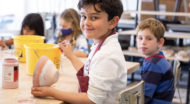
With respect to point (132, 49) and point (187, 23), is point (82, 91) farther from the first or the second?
point (187, 23)

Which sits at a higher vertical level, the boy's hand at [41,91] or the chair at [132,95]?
the boy's hand at [41,91]

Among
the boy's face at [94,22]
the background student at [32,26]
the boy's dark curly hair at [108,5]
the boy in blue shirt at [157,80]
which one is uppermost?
the boy's dark curly hair at [108,5]

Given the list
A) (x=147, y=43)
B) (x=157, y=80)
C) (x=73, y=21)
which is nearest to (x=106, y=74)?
(x=157, y=80)

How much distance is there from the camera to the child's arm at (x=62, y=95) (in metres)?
1.11

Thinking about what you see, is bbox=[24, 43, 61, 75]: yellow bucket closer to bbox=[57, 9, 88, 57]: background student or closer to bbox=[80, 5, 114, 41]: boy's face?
bbox=[80, 5, 114, 41]: boy's face

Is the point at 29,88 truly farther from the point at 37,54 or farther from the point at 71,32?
the point at 71,32

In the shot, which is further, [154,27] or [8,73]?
[154,27]

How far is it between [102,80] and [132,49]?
2930 millimetres

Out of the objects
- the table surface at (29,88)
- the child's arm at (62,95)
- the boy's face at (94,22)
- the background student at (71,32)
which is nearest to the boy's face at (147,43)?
the table surface at (29,88)

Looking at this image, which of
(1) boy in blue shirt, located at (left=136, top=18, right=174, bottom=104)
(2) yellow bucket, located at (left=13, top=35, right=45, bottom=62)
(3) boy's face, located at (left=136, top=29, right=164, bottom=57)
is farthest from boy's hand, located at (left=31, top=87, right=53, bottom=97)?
(3) boy's face, located at (left=136, top=29, right=164, bottom=57)

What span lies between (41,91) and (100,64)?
260mm

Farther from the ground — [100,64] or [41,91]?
[100,64]

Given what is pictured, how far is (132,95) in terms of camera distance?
1.21 metres

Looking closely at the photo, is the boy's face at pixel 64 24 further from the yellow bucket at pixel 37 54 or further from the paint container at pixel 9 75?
the paint container at pixel 9 75
